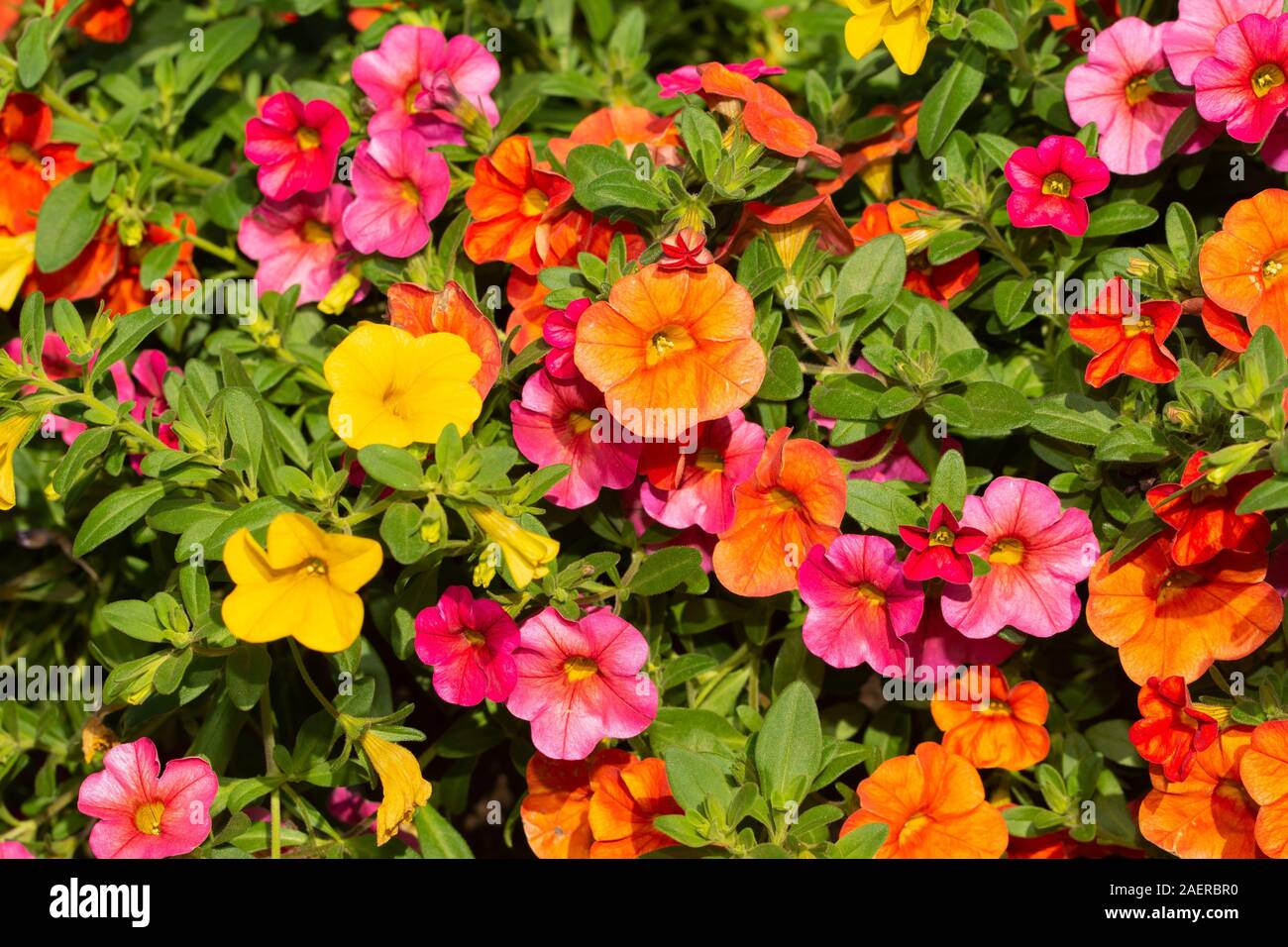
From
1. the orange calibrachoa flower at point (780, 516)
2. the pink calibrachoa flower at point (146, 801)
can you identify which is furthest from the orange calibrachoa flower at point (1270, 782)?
the pink calibrachoa flower at point (146, 801)

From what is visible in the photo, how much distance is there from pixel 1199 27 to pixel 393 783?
5.39ft

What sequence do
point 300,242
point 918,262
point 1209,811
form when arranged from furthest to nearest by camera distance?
point 300,242 < point 918,262 < point 1209,811

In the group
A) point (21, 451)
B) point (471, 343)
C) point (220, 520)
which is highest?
point (471, 343)

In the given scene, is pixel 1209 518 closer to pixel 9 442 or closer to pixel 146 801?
pixel 146 801

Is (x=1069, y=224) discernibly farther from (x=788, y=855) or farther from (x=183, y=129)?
(x=183, y=129)

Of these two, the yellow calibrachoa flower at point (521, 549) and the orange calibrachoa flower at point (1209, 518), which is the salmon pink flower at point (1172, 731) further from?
the yellow calibrachoa flower at point (521, 549)

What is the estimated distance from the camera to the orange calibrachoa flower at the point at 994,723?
6.40ft

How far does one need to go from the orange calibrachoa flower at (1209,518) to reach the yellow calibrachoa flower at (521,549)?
2.69 feet

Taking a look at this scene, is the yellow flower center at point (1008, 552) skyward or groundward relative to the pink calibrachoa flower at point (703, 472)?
groundward

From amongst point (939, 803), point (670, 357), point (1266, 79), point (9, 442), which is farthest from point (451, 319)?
point (1266, 79)

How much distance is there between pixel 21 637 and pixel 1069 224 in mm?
2081

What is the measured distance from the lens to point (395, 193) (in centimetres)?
218
